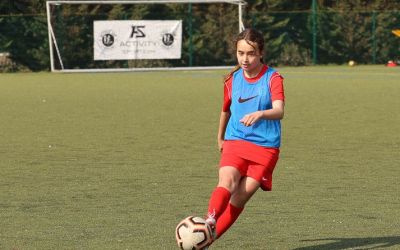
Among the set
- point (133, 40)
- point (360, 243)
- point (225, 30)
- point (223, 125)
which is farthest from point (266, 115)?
point (225, 30)

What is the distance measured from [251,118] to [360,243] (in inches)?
60.2

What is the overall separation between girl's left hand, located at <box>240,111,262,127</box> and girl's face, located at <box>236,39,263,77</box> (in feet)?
1.64

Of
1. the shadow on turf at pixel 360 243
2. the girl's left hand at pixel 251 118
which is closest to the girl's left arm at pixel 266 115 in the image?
the girl's left hand at pixel 251 118

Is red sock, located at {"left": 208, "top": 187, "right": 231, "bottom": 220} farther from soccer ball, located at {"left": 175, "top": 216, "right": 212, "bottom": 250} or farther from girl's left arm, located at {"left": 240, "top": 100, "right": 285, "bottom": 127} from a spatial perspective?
girl's left arm, located at {"left": 240, "top": 100, "right": 285, "bottom": 127}

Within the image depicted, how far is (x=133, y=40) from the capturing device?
3850cm

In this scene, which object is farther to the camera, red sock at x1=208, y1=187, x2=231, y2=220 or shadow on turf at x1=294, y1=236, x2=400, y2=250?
shadow on turf at x1=294, y1=236, x2=400, y2=250

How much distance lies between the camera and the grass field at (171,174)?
326 inches

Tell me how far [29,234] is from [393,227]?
2761 millimetres

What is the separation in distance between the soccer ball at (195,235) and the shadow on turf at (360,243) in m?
0.93

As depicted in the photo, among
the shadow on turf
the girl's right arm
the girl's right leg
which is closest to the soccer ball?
the girl's right leg

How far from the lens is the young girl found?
7.34 m

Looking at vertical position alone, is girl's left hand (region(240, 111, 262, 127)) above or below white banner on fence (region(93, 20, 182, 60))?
above

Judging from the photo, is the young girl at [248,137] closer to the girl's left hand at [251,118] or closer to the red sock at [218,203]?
the red sock at [218,203]

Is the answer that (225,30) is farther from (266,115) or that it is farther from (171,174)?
(266,115)
